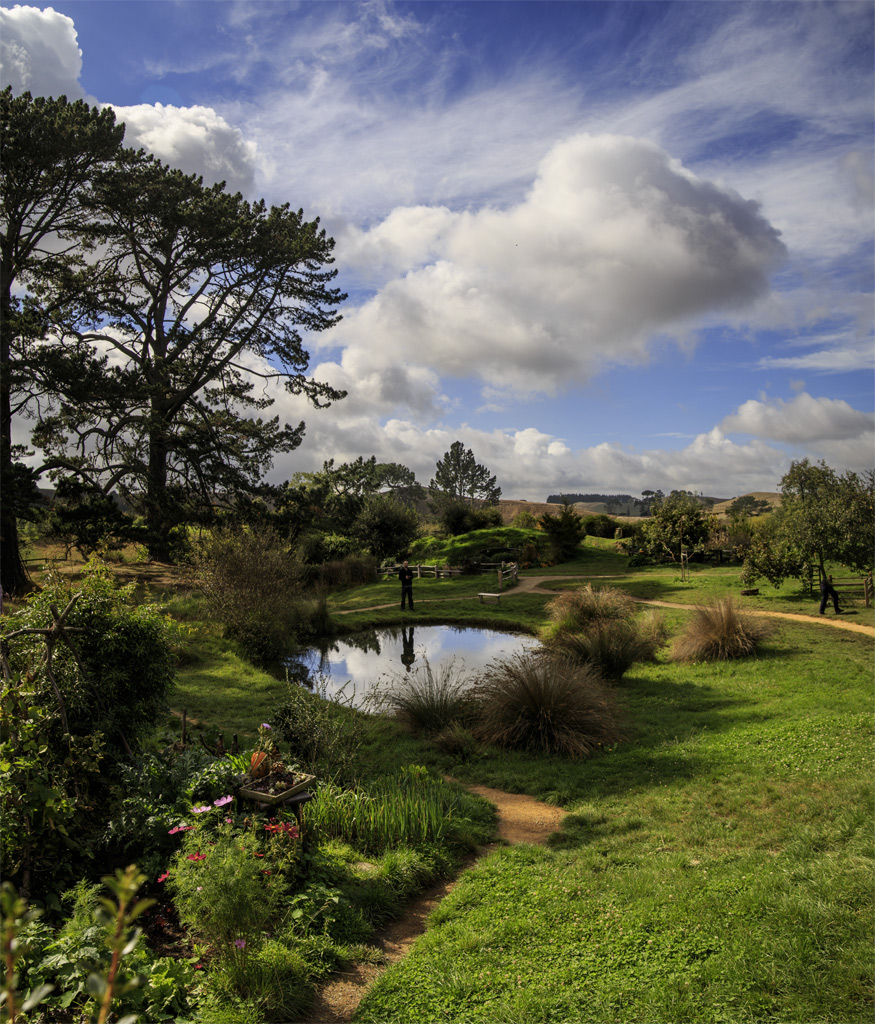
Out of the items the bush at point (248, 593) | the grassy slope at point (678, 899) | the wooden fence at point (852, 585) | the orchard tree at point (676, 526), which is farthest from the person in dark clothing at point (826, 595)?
the bush at point (248, 593)

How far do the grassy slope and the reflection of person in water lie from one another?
740 cm

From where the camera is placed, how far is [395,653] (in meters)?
16.7

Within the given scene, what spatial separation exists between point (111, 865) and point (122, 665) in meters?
1.47

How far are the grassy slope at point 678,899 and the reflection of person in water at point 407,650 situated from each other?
7400mm

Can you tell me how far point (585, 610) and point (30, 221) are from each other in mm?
18100

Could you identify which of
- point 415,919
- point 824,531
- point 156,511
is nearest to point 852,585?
point 824,531

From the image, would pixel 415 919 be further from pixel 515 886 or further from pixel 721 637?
pixel 721 637

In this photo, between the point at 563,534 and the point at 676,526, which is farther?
the point at 563,534

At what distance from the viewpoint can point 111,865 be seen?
427 centimetres

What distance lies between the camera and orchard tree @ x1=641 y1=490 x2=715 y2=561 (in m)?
28.4

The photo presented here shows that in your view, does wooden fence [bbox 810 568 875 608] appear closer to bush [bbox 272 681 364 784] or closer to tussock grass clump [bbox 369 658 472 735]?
tussock grass clump [bbox 369 658 472 735]

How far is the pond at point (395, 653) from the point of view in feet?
46.5

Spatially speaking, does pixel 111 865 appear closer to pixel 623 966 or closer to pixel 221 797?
pixel 221 797

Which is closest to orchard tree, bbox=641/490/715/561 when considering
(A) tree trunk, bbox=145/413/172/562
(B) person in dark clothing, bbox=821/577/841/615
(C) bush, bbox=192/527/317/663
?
(B) person in dark clothing, bbox=821/577/841/615
